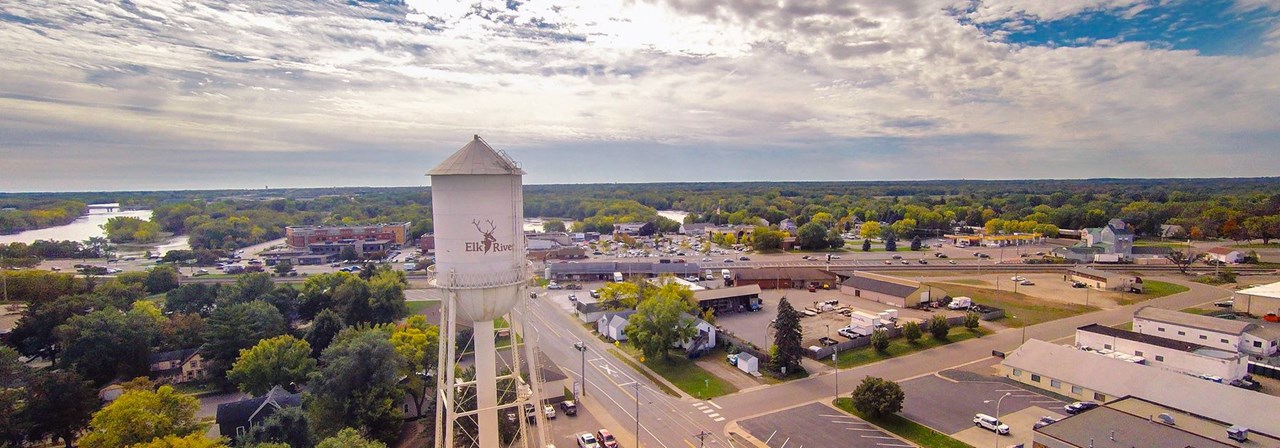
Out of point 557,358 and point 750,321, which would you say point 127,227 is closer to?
point 557,358

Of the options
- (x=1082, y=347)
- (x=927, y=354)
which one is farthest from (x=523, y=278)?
(x=1082, y=347)

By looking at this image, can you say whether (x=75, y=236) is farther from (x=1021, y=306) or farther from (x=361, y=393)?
(x=1021, y=306)

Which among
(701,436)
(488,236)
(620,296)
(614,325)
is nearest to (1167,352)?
(701,436)

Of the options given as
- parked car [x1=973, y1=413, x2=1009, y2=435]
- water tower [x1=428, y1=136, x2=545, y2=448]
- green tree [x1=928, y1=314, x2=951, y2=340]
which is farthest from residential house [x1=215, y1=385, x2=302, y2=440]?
green tree [x1=928, y1=314, x2=951, y2=340]

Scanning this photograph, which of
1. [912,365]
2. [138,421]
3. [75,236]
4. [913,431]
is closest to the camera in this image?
[138,421]

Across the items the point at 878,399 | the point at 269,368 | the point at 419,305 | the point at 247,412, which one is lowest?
the point at 419,305

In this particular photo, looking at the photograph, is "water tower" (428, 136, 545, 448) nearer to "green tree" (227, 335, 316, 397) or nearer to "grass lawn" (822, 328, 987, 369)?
"green tree" (227, 335, 316, 397)

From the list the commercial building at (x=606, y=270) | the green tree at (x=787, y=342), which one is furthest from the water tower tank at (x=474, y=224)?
the commercial building at (x=606, y=270)

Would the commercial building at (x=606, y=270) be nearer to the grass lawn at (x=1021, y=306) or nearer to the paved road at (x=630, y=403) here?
the paved road at (x=630, y=403)
